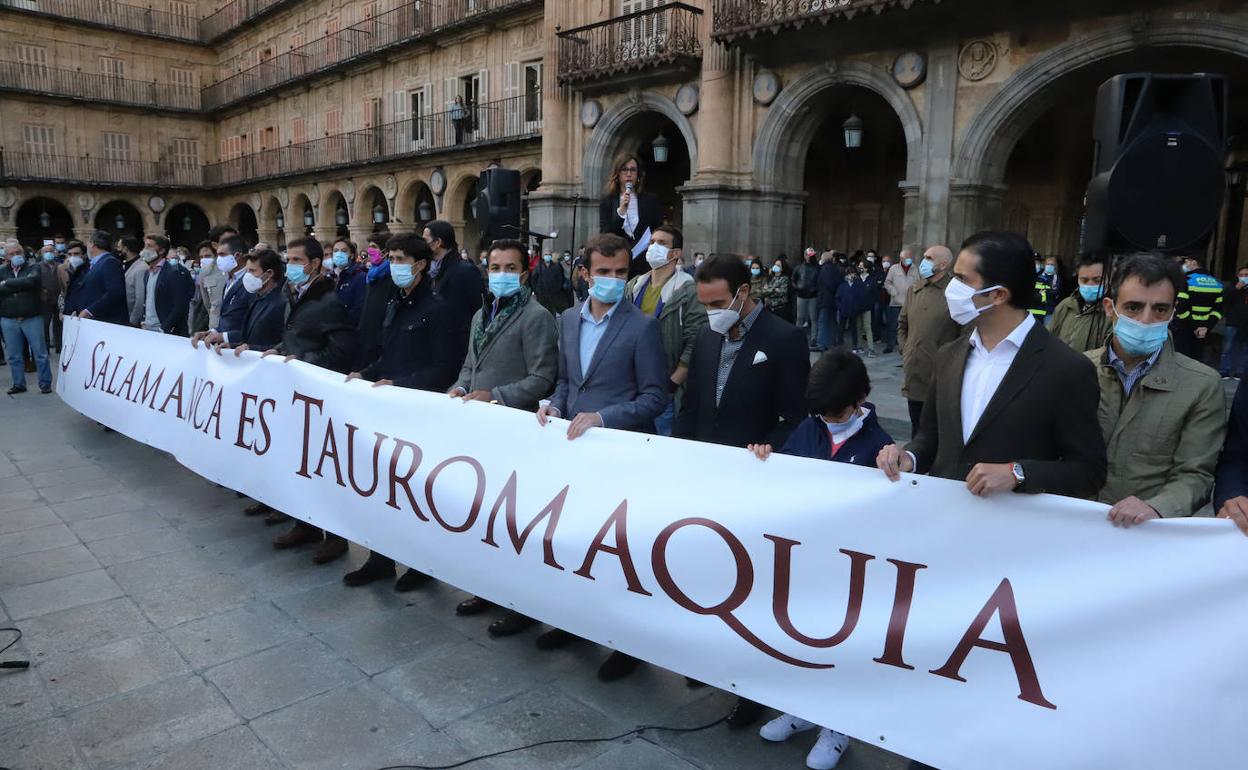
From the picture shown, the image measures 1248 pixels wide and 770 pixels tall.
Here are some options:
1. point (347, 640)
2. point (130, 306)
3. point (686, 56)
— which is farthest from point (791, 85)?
point (347, 640)

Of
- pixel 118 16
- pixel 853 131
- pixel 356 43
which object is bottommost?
pixel 853 131

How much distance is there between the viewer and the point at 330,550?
475 cm

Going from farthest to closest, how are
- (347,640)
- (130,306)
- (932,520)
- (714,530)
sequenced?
(130,306) → (347,640) → (714,530) → (932,520)

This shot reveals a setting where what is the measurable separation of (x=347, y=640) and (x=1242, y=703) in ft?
10.6

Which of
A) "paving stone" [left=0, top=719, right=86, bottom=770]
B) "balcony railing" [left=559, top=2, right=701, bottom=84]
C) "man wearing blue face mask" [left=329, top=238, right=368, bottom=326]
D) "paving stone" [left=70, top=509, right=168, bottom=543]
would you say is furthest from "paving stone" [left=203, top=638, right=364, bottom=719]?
"balcony railing" [left=559, top=2, right=701, bottom=84]

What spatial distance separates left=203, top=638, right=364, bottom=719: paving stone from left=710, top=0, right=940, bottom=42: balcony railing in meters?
12.1

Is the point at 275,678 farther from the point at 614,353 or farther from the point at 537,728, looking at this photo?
the point at 614,353

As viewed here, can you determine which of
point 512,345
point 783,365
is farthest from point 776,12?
point 783,365

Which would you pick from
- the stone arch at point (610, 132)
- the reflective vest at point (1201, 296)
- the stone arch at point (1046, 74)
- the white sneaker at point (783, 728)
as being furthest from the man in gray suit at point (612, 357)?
the stone arch at point (610, 132)

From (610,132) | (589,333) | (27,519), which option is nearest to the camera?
(589,333)

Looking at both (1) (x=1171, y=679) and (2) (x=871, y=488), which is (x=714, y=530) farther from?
(1) (x=1171, y=679)

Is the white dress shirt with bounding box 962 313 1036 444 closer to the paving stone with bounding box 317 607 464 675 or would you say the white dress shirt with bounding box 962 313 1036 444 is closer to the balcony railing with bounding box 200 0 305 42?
the paving stone with bounding box 317 607 464 675

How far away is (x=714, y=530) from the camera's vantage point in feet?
9.64

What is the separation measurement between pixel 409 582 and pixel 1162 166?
4.39 metres
